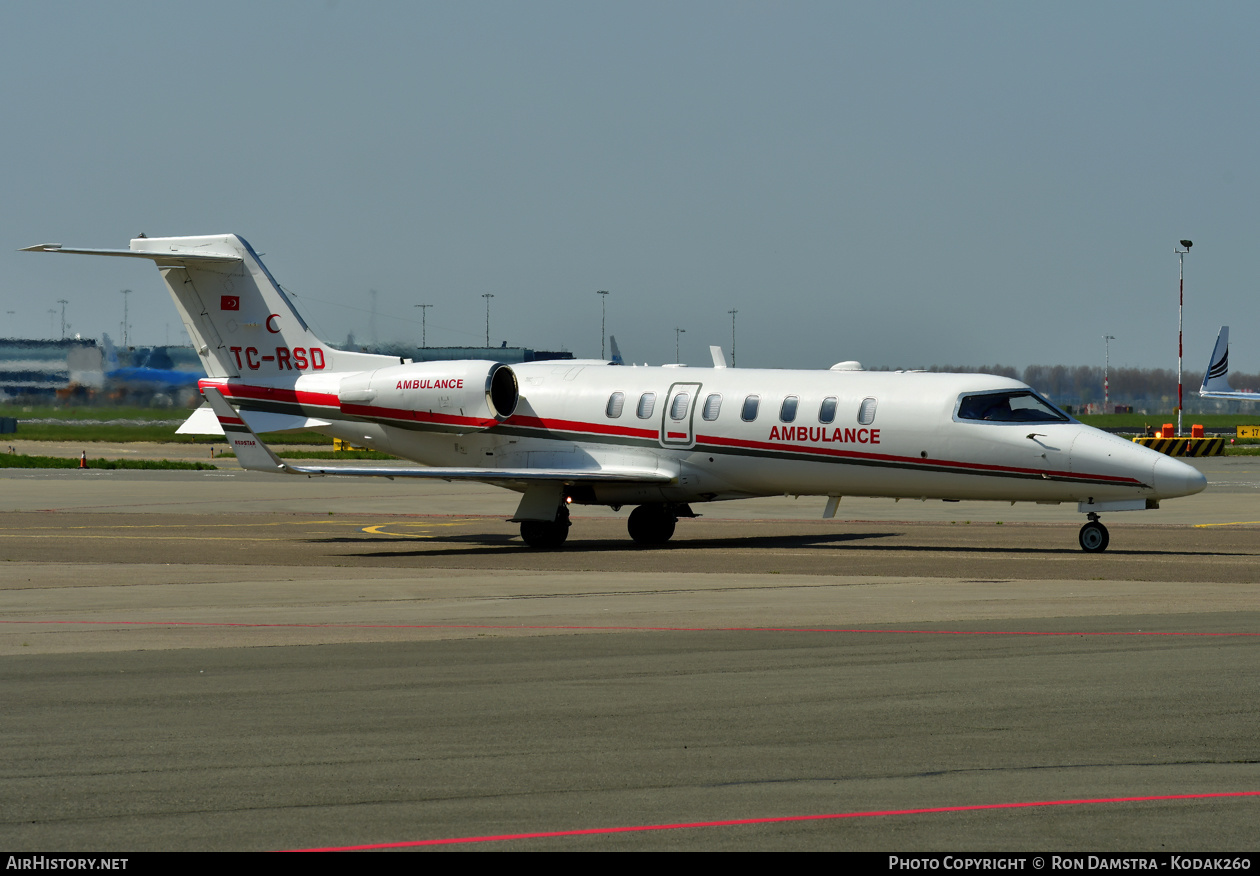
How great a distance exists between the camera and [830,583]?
17.8 m

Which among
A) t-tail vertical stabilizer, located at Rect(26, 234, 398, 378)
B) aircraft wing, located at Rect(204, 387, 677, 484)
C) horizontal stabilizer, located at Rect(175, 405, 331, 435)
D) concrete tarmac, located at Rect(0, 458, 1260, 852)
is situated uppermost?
t-tail vertical stabilizer, located at Rect(26, 234, 398, 378)

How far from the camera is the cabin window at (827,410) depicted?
2353 centimetres

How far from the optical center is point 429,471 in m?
23.9

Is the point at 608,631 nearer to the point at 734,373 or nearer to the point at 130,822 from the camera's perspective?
the point at 130,822

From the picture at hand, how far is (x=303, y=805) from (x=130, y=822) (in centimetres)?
79

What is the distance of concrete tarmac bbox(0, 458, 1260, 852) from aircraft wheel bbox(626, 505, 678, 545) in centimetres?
378

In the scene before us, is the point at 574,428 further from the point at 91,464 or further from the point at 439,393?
the point at 91,464

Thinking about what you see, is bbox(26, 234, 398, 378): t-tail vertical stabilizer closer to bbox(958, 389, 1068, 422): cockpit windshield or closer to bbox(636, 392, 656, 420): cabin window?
bbox(636, 392, 656, 420): cabin window

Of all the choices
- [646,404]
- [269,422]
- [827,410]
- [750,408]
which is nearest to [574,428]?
[646,404]

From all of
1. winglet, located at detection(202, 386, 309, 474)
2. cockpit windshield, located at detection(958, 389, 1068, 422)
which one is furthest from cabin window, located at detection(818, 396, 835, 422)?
winglet, located at detection(202, 386, 309, 474)

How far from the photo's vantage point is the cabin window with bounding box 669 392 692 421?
24781mm

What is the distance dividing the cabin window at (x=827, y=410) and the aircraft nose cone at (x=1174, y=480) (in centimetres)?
516

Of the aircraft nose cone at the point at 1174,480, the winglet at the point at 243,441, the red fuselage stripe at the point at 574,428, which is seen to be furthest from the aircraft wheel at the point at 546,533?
the aircraft nose cone at the point at 1174,480
